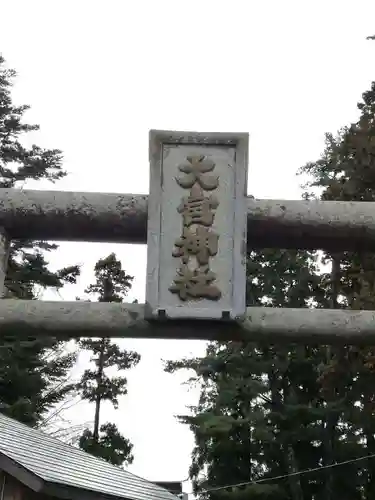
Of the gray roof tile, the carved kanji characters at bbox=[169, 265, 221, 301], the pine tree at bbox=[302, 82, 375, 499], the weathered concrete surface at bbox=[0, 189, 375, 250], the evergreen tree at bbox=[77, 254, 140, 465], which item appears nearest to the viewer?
the carved kanji characters at bbox=[169, 265, 221, 301]

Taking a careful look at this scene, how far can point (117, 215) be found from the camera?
465cm

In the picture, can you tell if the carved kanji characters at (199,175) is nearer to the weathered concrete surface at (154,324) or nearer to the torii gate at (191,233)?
the torii gate at (191,233)

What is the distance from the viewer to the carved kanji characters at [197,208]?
452 centimetres

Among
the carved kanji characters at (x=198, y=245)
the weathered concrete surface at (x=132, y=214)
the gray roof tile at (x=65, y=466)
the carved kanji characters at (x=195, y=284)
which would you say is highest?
the weathered concrete surface at (x=132, y=214)

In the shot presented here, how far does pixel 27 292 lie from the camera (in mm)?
20156

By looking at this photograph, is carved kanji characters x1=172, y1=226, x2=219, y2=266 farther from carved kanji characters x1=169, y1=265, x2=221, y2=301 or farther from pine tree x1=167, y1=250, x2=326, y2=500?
pine tree x1=167, y1=250, x2=326, y2=500

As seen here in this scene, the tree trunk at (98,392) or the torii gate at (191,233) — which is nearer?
the torii gate at (191,233)

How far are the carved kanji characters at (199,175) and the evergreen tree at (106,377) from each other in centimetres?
2243

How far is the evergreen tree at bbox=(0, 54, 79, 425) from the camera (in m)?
19.5

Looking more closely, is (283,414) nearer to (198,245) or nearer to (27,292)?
(27,292)

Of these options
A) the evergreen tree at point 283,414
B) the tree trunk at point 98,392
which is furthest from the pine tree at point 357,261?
the tree trunk at point 98,392

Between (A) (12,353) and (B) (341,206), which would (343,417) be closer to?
(A) (12,353)

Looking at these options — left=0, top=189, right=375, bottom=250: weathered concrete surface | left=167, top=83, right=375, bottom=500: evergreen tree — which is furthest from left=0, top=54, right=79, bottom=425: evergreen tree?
left=0, top=189, right=375, bottom=250: weathered concrete surface

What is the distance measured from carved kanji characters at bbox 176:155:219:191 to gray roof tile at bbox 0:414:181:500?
16.3 ft
